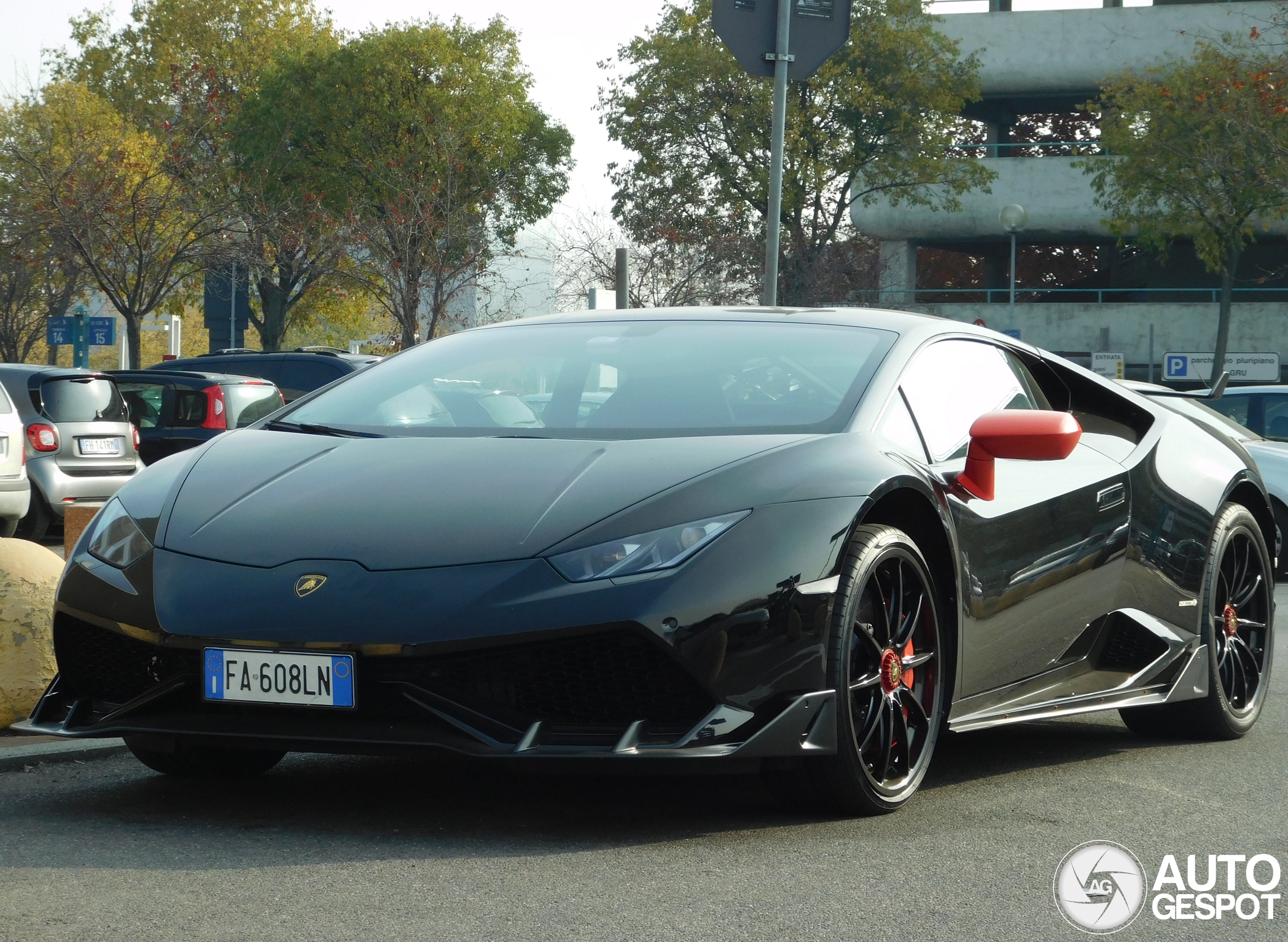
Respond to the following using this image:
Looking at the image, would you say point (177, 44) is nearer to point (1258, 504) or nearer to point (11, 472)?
point (11, 472)

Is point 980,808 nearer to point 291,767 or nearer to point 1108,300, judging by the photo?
point 291,767

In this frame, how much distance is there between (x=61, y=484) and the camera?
45.2ft

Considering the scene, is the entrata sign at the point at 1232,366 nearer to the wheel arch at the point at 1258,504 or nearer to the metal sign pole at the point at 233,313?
the metal sign pole at the point at 233,313

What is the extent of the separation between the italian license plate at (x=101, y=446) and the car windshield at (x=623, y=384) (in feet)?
30.9

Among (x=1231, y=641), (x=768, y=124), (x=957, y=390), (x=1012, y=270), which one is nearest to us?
(x=957, y=390)

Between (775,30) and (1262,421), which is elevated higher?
(775,30)

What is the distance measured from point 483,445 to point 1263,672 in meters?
3.35

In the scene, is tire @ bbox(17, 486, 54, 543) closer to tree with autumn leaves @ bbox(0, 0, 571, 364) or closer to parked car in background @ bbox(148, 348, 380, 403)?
parked car in background @ bbox(148, 348, 380, 403)

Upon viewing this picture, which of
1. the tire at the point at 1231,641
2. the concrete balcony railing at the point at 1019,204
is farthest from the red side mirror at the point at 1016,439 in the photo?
the concrete balcony railing at the point at 1019,204

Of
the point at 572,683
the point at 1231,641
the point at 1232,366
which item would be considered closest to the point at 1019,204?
the point at 1232,366

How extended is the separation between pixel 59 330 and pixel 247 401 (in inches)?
897

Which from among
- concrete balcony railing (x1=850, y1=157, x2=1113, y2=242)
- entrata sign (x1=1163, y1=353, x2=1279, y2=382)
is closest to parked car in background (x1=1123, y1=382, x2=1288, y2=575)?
entrata sign (x1=1163, y1=353, x2=1279, y2=382)

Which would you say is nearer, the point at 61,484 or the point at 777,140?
the point at 61,484

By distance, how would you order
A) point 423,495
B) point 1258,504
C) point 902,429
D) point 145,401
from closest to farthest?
point 423,495 < point 902,429 < point 1258,504 < point 145,401
